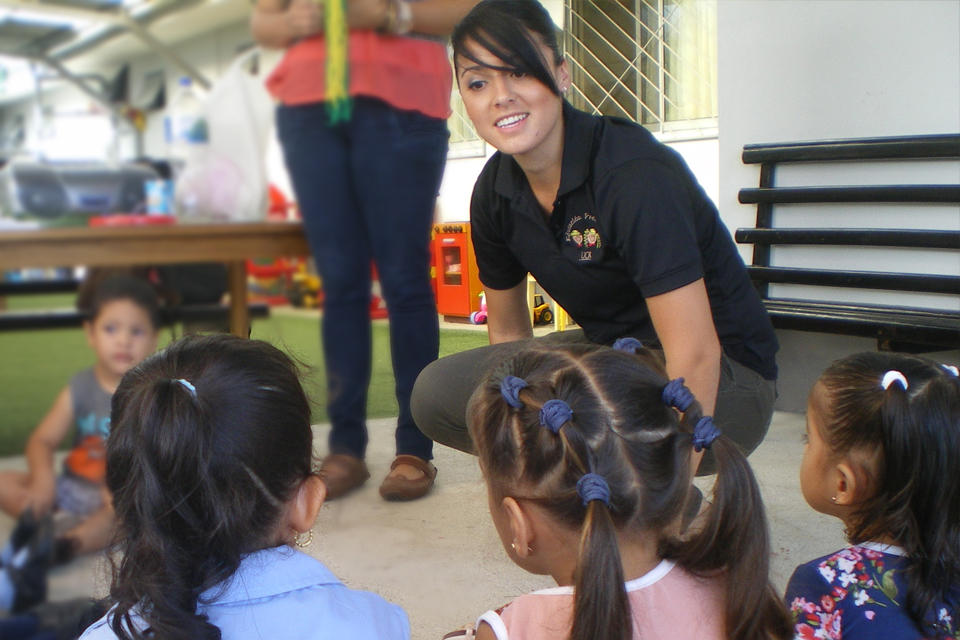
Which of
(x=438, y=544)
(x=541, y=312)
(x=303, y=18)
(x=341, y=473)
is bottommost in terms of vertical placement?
(x=438, y=544)

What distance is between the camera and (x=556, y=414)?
2.61 feet

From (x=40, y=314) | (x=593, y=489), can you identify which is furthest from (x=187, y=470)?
(x=593, y=489)

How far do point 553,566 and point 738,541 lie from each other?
19cm

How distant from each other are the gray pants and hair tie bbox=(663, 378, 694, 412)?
1.61 ft

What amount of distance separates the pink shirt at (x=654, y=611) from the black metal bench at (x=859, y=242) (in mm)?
1279

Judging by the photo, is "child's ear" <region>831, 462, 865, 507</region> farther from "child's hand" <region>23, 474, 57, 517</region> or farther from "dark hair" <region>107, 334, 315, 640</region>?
"child's hand" <region>23, 474, 57, 517</region>

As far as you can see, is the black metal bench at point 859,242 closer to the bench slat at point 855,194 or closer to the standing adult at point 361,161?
the bench slat at point 855,194

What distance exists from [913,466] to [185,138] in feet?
2.98

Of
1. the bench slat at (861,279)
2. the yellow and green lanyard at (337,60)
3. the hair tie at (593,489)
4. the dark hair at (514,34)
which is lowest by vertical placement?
the hair tie at (593,489)

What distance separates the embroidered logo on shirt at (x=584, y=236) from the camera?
4.18 feet

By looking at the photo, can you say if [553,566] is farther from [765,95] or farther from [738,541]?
[765,95]

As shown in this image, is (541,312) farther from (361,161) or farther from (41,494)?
(41,494)

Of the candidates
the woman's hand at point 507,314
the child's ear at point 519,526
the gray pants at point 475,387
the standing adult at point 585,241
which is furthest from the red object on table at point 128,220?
the woman's hand at point 507,314

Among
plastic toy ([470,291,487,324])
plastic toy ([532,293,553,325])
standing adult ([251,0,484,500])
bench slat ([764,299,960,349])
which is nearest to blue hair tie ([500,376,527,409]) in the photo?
standing adult ([251,0,484,500])
